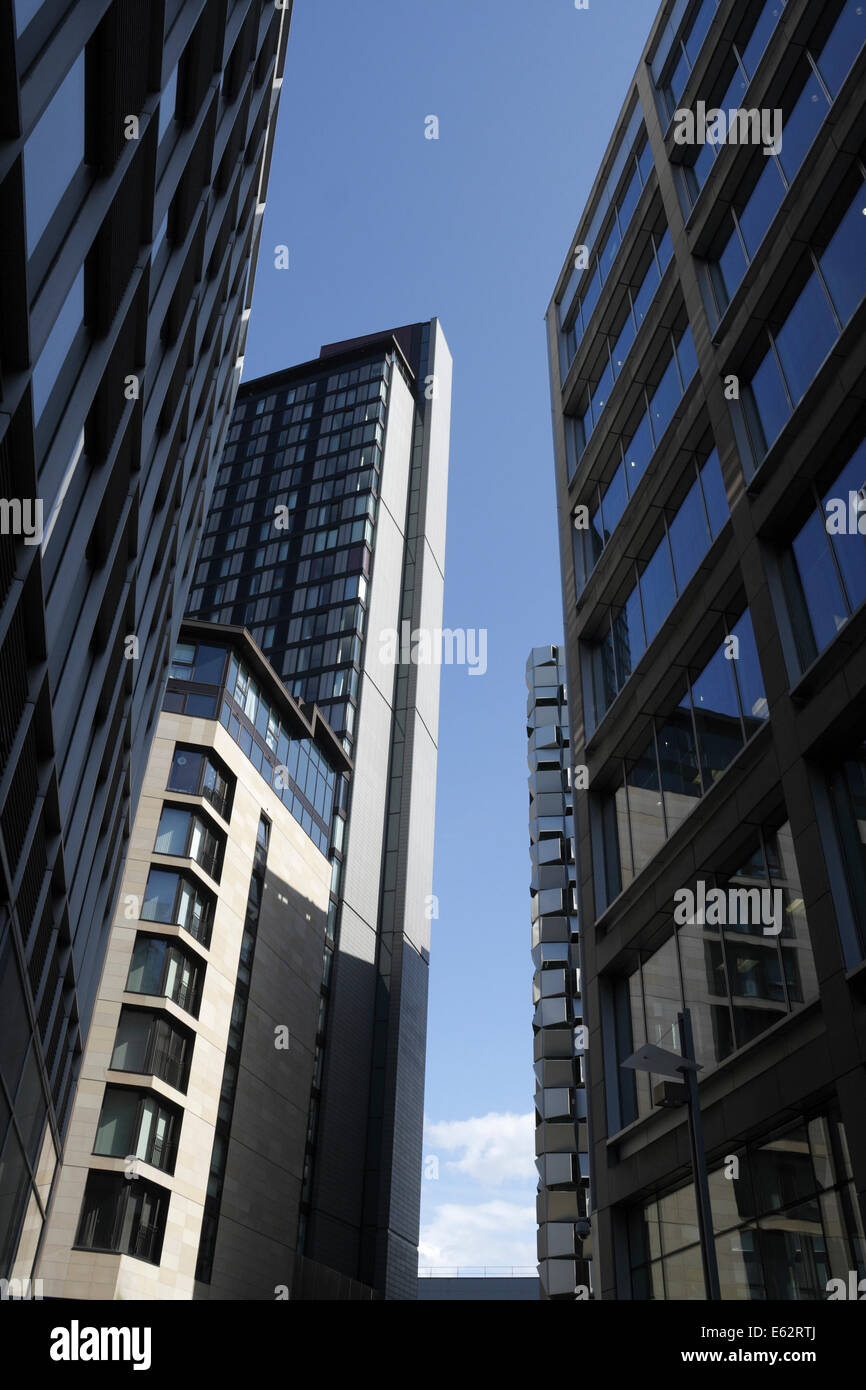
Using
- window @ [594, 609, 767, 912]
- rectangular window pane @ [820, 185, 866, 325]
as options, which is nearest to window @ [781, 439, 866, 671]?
window @ [594, 609, 767, 912]

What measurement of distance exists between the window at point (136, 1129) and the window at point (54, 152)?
3483 centimetres

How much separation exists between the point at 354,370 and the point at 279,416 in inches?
312

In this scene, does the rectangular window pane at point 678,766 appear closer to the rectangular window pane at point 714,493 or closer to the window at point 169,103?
the rectangular window pane at point 714,493

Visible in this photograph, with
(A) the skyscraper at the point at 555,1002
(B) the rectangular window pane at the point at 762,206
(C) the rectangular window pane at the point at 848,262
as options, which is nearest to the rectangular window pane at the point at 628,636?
(B) the rectangular window pane at the point at 762,206

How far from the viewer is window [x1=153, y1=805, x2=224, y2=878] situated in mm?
43062

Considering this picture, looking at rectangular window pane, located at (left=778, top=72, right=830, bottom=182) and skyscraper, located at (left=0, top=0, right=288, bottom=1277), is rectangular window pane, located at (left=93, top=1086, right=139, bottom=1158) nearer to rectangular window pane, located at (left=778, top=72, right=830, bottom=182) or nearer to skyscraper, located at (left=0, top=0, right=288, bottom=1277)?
skyscraper, located at (left=0, top=0, right=288, bottom=1277)

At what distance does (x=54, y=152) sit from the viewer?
28.9 feet

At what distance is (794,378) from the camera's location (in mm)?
17703

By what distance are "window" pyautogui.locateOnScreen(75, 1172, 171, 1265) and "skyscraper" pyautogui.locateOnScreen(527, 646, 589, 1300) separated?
47.2ft

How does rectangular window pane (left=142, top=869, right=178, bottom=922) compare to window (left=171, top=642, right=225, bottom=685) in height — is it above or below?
below
